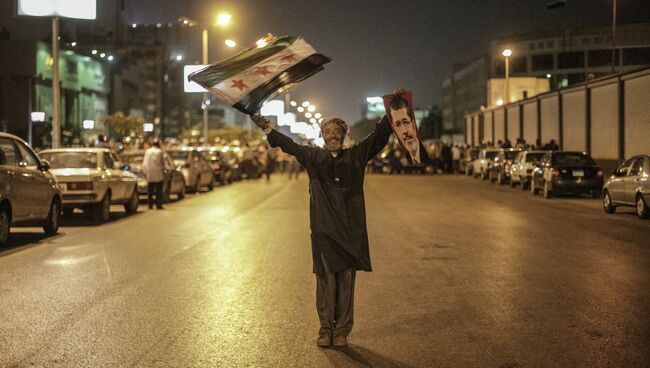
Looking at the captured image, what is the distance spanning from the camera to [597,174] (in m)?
27.8

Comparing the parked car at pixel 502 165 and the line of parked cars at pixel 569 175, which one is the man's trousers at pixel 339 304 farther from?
the parked car at pixel 502 165

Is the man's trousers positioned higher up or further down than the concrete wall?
further down

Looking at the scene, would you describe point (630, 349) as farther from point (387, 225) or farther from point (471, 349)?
point (387, 225)

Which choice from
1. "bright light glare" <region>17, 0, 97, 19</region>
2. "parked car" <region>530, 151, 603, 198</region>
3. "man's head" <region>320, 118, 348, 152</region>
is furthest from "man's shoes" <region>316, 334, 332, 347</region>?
"parked car" <region>530, 151, 603, 198</region>

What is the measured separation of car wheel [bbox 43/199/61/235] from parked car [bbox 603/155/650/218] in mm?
12575

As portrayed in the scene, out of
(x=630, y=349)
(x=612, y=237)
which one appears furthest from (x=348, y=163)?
(x=612, y=237)

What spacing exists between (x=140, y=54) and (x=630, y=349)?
13299 centimetres

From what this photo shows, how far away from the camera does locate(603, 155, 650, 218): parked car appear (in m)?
19.2

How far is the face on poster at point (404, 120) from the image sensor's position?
7.23 meters

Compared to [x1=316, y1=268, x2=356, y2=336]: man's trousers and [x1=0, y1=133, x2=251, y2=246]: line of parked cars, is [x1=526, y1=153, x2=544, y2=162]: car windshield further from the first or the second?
[x1=316, y1=268, x2=356, y2=336]: man's trousers

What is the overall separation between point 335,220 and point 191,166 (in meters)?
25.4

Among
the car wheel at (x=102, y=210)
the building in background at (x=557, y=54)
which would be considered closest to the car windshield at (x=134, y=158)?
the car wheel at (x=102, y=210)

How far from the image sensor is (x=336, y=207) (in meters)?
6.95

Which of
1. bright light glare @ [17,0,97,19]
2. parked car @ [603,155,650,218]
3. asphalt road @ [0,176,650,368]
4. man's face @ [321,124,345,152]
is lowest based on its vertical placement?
asphalt road @ [0,176,650,368]
